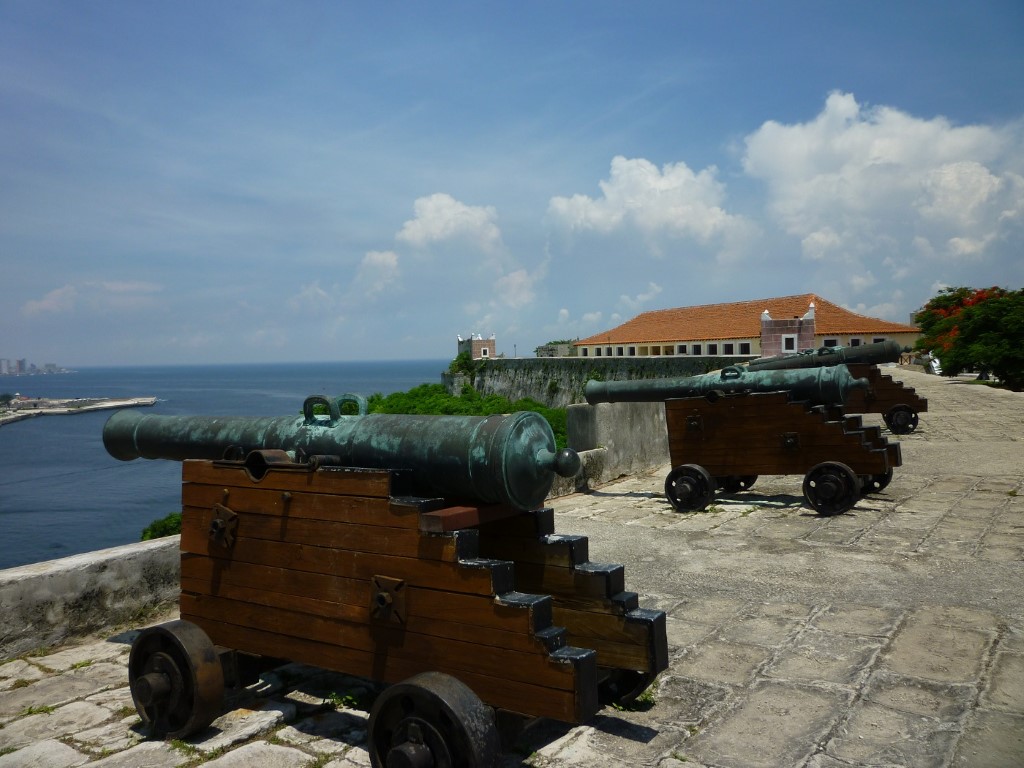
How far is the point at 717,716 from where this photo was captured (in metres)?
2.90

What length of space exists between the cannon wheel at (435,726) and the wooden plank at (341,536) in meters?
0.36

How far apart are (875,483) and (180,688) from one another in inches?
244

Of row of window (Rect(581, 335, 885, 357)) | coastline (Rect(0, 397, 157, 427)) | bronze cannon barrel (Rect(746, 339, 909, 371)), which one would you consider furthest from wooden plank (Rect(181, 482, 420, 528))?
coastline (Rect(0, 397, 157, 427))

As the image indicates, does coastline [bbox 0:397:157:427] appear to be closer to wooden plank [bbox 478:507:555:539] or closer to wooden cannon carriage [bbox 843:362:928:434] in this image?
wooden cannon carriage [bbox 843:362:928:434]

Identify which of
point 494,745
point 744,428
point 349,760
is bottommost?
point 349,760

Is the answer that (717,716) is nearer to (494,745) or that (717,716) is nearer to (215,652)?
(494,745)

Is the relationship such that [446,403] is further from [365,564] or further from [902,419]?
[365,564]

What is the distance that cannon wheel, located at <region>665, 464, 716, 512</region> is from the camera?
6.86 m

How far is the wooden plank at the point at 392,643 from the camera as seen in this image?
238 cm

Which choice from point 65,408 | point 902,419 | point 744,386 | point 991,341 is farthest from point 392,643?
point 65,408

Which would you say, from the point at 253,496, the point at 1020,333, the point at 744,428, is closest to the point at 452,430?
the point at 253,496

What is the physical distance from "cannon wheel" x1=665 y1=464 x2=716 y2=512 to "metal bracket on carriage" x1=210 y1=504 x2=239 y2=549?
4429 mm

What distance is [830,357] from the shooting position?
30.1 ft

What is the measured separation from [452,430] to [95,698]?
5.99ft
